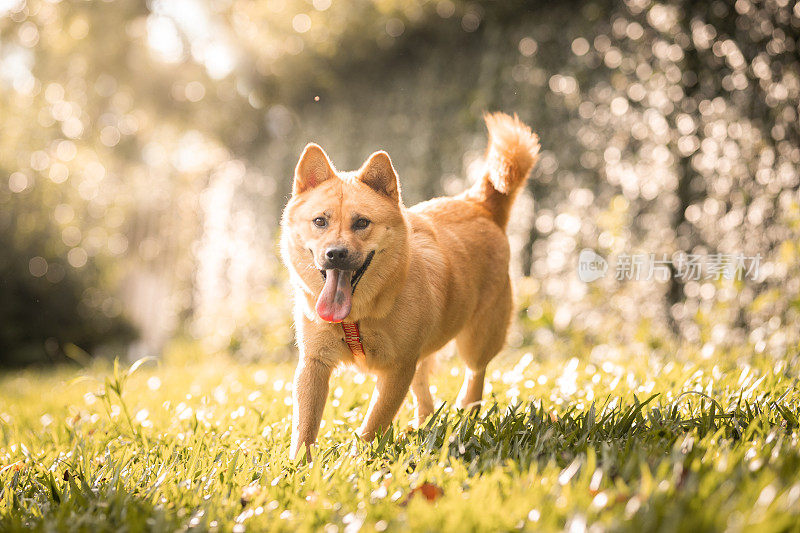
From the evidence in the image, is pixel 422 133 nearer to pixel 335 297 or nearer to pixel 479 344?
pixel 479 344

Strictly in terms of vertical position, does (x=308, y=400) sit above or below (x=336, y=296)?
below

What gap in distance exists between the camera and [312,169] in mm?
2596

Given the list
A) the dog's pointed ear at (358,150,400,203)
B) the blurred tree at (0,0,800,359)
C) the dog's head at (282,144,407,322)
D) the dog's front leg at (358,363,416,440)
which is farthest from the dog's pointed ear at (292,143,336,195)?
the blurred tree at (0,0,800,359)

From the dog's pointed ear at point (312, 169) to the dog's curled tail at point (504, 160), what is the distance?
0.99m

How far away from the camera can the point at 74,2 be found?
8.97 metres

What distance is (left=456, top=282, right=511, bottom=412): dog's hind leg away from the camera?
10.1 ft

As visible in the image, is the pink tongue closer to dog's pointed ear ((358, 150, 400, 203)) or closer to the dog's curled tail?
dog's pointed ear ((358, 150, 400, 203))

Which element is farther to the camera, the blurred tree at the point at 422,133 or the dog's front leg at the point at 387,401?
the blurred tree at the point at 422,133

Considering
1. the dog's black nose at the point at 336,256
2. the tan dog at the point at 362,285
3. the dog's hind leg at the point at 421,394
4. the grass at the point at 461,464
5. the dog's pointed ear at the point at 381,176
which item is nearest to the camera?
the grass at the point at 461,464

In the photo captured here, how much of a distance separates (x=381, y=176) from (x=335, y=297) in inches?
21.8

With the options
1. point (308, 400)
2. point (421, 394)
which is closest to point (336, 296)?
point (308, 400)

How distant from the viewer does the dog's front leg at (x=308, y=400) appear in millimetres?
2457

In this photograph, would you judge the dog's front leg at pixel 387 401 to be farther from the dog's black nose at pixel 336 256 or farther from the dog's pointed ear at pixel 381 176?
the dog's pointed ear at pixel 381 176

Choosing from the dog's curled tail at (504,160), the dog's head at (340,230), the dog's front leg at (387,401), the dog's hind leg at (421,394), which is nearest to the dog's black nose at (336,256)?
the dog's head at (340,230)
